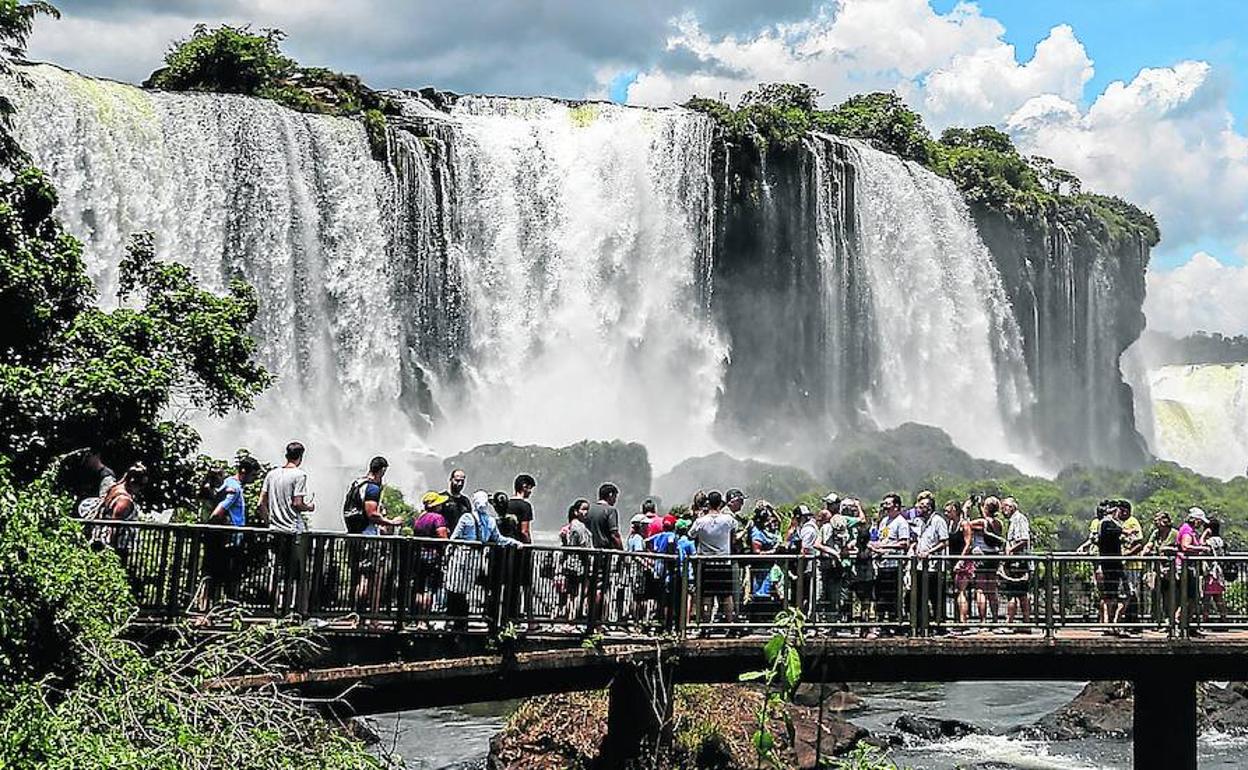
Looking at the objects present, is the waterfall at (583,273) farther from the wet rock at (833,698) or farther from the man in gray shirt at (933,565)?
the man in gray shirt at (933,565)

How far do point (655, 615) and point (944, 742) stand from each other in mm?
8886

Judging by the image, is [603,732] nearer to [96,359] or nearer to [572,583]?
[572,583]

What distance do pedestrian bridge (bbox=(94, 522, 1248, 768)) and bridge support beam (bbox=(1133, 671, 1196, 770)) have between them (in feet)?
0.05

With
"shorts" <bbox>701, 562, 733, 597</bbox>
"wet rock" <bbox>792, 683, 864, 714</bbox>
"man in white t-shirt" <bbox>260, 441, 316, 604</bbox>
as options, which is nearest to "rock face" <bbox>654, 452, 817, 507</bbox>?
"wet rock" <bbox>792, 683, 864, 714</bbox>

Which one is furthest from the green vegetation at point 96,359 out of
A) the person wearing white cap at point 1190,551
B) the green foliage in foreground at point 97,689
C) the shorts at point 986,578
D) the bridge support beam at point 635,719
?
the person wearing white cap at point 1190,551

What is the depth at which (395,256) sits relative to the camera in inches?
1492

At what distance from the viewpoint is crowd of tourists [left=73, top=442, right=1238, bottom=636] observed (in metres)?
12.2

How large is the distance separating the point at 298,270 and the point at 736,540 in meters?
22.9

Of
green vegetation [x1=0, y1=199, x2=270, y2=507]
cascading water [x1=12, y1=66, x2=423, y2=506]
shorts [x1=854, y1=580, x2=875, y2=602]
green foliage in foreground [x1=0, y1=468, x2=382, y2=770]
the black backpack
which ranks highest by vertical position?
cascading water [x1=12, y1=66, x2=423, y2=506]

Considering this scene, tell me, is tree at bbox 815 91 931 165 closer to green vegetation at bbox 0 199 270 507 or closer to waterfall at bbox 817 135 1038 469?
waterfall at bbox 817 135 1038 469

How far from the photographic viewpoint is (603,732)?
16203 mm

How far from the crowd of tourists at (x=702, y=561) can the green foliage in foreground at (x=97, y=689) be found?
0.83m

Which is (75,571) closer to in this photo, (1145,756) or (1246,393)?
(1145,756)

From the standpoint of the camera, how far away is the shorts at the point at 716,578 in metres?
13.6
